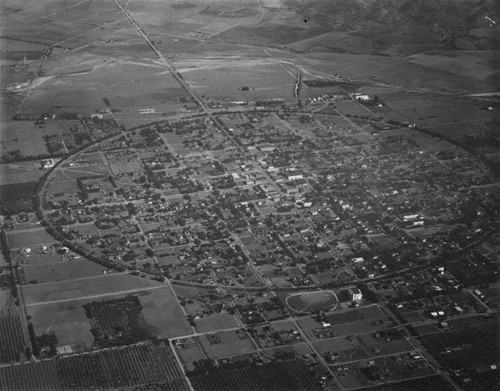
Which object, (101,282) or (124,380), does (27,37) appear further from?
(124,380)

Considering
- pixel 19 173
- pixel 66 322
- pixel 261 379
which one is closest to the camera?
pixel 261 379

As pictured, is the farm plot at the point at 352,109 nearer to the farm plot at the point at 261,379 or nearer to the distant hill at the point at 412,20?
the distant hill at the point at 412,20

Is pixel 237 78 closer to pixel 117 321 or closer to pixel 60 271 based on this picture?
pixel 60 271

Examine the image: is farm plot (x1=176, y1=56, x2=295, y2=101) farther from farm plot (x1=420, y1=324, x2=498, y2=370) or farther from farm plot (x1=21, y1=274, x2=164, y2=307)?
farm plot (x1=420, y1=324, x2=498, y2=370)

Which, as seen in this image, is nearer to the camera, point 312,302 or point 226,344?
point 226,344

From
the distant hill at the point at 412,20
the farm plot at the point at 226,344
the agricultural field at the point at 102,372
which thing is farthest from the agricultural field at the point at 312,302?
the distant hill at the point at 412,20

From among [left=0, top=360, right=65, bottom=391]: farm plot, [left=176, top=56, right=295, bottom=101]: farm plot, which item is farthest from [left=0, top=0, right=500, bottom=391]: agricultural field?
[left=176, top=56, right=295, bottom=101]: farm plot

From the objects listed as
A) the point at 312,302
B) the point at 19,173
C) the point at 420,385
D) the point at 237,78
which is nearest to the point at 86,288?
the point at 312,302

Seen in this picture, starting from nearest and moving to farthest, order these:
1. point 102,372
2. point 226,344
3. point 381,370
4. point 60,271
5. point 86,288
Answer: point 102,372 → point 381,370 → point 226,344 → point 86,288 → point 60,271

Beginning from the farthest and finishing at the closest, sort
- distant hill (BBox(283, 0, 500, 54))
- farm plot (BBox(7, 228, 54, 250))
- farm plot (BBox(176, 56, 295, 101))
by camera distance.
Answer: distant hill (BBox(283, 0, 500, 54)) < farm plot (BBox(176, 56, 295, 101)) < farm plot (BBox(7, 228, 54, 250))
